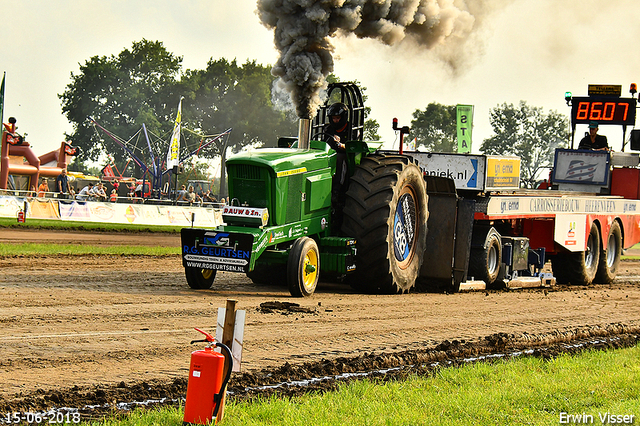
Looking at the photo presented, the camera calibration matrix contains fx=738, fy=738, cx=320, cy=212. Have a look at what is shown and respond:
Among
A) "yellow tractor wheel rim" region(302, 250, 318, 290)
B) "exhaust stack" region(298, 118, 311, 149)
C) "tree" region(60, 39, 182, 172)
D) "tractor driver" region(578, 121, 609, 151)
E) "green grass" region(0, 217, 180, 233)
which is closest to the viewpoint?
"yellow tractor wheel rim" region(302, 250, 318, 290)

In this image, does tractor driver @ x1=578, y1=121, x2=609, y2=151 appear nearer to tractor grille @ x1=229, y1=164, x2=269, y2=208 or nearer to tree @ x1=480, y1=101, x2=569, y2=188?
tractor grille @ x1=229, y1=164, x2=269, y2=208

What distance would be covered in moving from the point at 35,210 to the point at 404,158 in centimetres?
1719

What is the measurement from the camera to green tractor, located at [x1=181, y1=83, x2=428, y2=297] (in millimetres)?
9844

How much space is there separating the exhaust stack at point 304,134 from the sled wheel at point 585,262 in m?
7.19

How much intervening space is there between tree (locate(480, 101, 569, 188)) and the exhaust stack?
65.7 metres

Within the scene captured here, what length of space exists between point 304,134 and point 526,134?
68552 millimetres

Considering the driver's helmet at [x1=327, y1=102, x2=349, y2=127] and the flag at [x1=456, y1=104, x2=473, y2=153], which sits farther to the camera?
the flag at [x1=456, y1=104, x2=473, y2=153]

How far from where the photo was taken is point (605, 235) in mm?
16328

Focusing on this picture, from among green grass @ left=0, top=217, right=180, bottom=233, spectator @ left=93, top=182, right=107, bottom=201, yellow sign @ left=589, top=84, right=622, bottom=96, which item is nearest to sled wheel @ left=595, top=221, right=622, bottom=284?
yellow sign @ left=589, top=84, right=622, bottom=96

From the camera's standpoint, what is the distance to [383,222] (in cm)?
1082

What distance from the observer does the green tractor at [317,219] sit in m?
9.84

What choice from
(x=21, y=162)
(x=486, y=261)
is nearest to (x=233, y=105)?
(x=21, y=162)

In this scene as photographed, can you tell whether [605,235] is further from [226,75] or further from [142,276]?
[226,75]

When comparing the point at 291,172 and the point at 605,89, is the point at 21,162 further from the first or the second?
the point at 291,172
